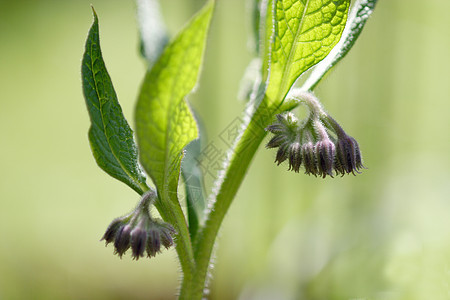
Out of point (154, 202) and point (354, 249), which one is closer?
point (154, 202)

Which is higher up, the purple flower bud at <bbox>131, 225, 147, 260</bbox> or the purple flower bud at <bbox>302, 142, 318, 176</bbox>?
the purple flower bud at <bbox>302, 142, 318, 176</bbox>

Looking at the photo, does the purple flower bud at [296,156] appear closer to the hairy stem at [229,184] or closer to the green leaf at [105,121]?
the hairy stem at [229,184]

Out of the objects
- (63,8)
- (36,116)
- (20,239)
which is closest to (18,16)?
(63,8)

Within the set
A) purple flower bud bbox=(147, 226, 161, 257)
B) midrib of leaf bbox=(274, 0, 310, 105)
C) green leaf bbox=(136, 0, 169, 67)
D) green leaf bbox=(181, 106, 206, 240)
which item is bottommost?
purple flower bud bbox=(147, 226, 161, 257)

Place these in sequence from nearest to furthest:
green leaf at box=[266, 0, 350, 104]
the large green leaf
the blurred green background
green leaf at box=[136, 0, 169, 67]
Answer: the large green leaf < green leaf at box=[266, 0, 350, 104] < green leaf at box=[136, 0, 169, 67] < the blurred green background

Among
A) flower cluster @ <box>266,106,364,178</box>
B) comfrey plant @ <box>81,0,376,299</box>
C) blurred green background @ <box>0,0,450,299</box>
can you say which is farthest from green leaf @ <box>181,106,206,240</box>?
blurred green background @ <box>0,0,450,299</box>

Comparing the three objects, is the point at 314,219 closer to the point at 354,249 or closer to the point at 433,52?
the point at 354,249

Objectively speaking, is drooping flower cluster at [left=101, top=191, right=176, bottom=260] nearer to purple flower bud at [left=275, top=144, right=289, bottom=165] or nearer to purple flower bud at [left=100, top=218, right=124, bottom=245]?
purple flower bud at [left=100, top=218, right=124, bottom=245]
